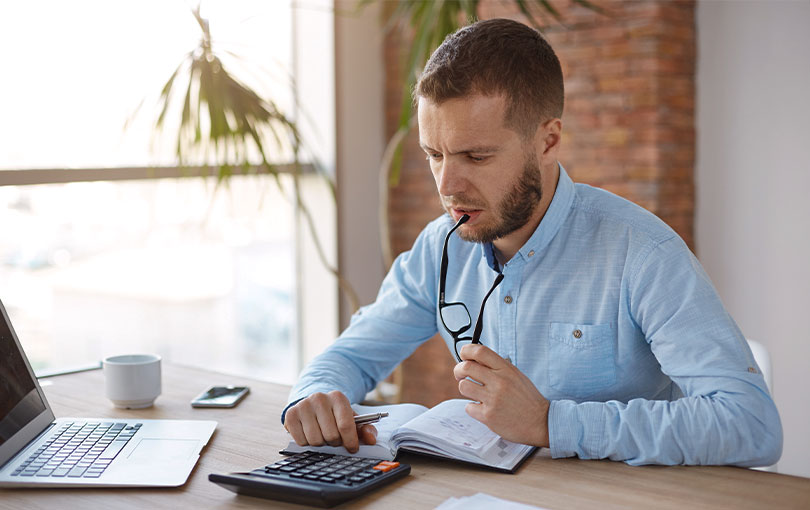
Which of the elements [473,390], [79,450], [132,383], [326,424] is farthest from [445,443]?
[132,383]

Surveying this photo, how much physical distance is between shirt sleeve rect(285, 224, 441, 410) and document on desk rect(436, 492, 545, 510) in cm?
57

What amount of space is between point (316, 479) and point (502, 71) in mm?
819

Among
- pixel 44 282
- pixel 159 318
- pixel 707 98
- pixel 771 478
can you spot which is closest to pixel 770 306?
pixel 707 98

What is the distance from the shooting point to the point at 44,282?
317cm

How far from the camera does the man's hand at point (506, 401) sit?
134cm

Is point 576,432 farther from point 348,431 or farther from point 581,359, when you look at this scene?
point 348,431

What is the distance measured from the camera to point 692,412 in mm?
1312

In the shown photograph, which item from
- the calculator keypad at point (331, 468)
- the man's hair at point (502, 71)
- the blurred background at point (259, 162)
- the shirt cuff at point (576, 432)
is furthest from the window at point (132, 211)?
the shirt cuff at point (576, 432)

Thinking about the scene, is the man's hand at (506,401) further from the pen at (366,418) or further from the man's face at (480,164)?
the man's face at (480,164)

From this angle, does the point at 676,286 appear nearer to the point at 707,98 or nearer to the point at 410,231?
the point at 707,98

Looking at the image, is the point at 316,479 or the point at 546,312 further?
the point at 546,312

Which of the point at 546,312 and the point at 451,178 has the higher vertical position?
the point at 451,178

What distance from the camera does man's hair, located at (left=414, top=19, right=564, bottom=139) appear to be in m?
1.52

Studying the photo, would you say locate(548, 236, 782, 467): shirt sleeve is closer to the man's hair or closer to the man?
the man
